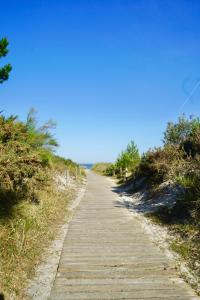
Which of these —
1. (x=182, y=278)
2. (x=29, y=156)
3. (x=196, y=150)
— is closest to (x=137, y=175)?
(x=196, y=150)

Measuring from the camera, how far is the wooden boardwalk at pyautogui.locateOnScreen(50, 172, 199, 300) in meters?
5.57

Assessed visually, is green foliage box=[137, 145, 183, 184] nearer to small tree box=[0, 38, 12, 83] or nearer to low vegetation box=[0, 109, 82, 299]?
low vegetation box=[0, 109, 82, 299]

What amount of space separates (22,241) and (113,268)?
6.76ft

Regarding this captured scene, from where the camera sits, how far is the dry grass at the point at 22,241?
5.72 m

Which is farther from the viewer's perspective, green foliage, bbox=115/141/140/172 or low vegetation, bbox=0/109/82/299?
green foliage, bbox=115/141/140/172

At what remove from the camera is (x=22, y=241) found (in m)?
7.24

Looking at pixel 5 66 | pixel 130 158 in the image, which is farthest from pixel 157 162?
pixel 130 158

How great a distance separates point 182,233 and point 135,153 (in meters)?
30.5

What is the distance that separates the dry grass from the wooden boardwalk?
0.58m

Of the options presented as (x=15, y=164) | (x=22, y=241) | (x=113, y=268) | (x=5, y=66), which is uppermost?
(x=5, y=66)

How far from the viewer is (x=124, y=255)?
25.0 ft

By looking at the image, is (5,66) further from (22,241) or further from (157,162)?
(157,162)

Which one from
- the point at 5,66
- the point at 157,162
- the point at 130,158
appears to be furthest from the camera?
the point at 130,158

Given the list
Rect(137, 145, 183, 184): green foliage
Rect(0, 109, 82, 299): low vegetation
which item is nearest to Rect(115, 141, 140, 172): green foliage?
Rect(137, 145, 183, 184): green foliage
